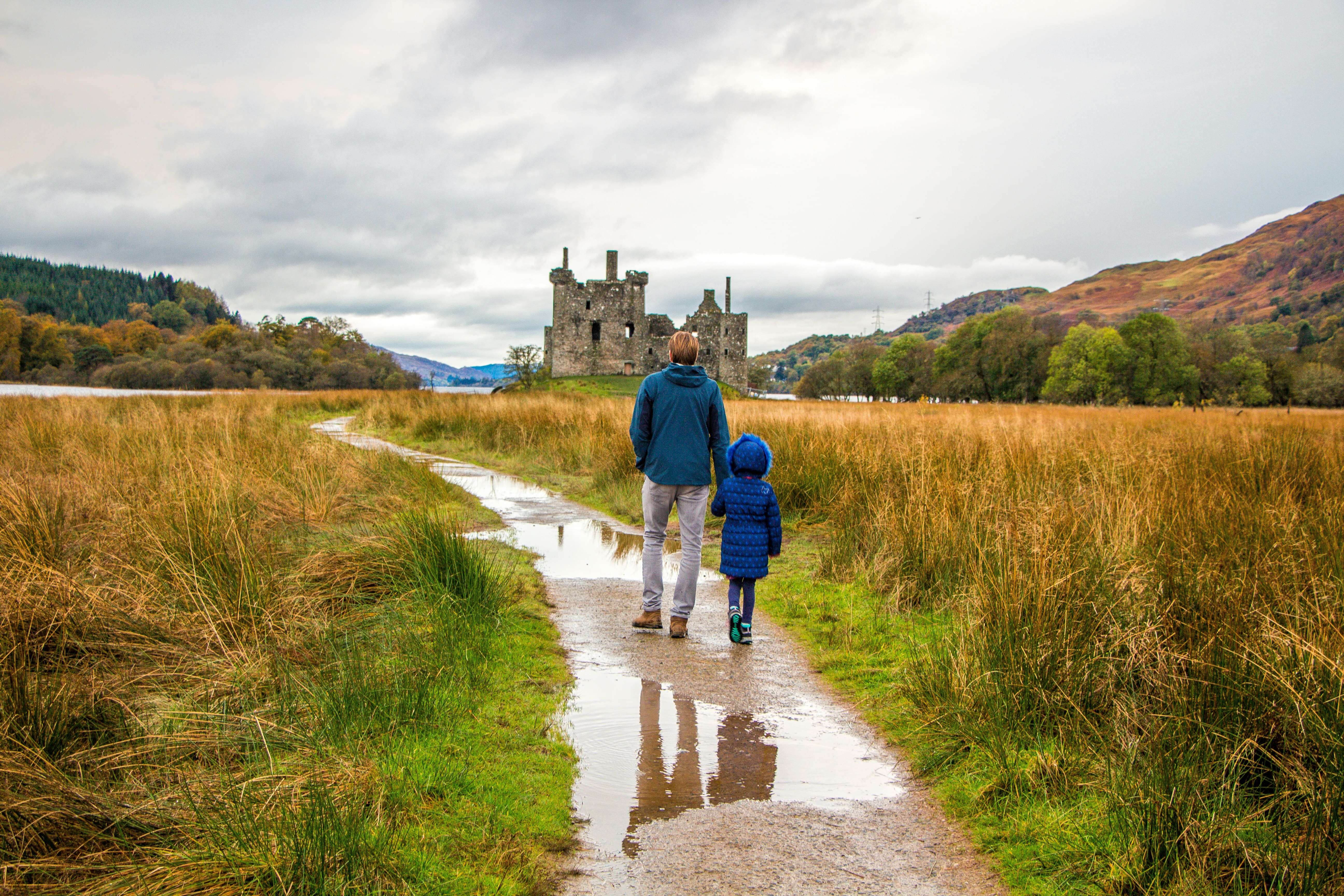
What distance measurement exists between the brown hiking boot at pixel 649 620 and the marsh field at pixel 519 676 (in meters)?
0.27

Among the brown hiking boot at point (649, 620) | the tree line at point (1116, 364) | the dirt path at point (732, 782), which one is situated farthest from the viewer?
the tree line at point (1116, 364)

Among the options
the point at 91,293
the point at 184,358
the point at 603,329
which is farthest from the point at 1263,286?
the point at 91,293

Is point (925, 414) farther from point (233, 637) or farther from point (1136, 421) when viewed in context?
point (233, 637)

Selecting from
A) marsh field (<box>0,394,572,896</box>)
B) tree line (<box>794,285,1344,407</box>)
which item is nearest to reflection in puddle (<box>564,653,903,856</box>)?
marsh field (<box>0,394,572,896</box>)

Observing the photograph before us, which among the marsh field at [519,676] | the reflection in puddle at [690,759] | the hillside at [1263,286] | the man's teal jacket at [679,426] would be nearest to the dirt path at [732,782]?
the reflection in puddle at [690,759]

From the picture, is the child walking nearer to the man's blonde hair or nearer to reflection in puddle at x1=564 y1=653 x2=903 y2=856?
the man's blonde hair

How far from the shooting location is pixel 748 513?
482cm

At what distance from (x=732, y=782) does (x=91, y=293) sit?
155 metres

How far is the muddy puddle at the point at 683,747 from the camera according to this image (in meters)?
2.87

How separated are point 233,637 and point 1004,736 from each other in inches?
139

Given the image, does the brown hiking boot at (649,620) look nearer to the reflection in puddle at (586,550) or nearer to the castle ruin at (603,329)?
the reflection in puddle at (586,550)

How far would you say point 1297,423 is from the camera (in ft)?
38.6

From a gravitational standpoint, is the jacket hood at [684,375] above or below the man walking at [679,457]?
above

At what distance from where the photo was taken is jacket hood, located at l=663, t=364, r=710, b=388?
16.0 feet
